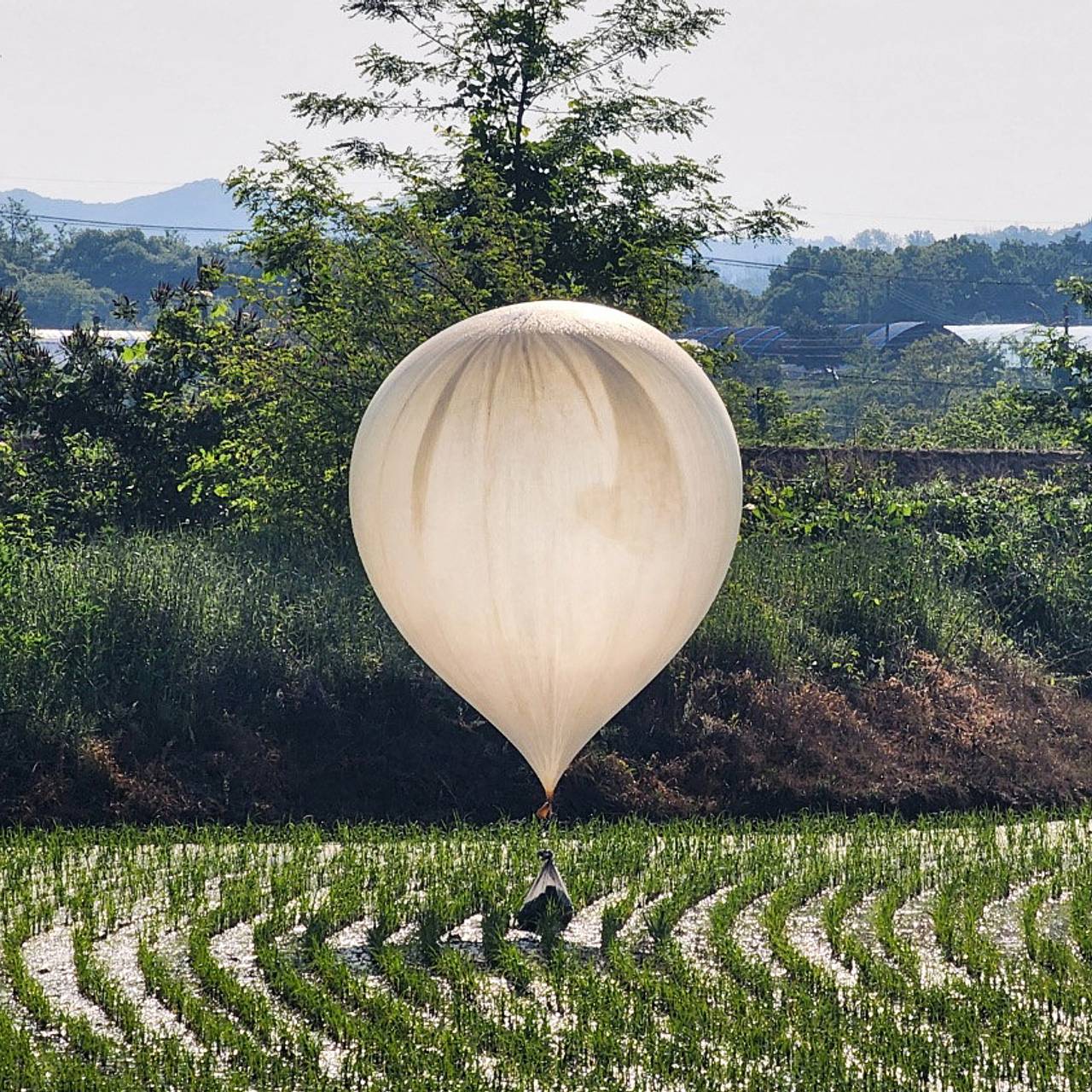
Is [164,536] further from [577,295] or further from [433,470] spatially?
[433,470]

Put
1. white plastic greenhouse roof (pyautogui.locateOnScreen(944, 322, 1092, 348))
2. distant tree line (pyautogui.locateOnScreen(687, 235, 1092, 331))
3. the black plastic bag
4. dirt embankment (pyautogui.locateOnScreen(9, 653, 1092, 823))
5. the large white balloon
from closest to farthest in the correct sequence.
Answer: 1. the large white balloon
2. the black plastic bag
3. dirt embankment (pyautogui.locateOnScreen(9, 653, 1092, 823))
4. white plastic greenhouse roof (pyautogui.locateOnScreen(944, 322, 1092, 348))
5. distant tree line (pyautogui.locateOnScreen(687, 235, 1092, 331))

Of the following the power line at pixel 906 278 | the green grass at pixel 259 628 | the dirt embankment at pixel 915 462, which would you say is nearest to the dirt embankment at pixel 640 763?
the green grass at pixel 259 628

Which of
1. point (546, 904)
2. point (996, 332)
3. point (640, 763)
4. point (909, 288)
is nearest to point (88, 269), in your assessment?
point (909, 288)

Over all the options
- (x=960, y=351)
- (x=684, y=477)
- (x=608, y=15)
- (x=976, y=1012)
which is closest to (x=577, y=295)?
(x=608, y=15)

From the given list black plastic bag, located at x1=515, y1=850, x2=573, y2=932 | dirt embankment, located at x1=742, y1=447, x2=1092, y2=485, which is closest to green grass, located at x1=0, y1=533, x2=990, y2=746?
dirt embankment, located at x1=742, y1=447, x2=1092, y2=485

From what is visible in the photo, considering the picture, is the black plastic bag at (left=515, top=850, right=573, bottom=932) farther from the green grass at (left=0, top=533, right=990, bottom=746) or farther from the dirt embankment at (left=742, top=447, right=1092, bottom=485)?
the dirt embankment at (left=742, top=447, right=1092, bottom=485)

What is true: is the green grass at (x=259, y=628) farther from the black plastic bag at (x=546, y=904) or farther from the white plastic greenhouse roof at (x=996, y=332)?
the white plastic greenhouse roof at (x=996, y=332)

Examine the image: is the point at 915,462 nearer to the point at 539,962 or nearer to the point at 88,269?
the point at 539,962
